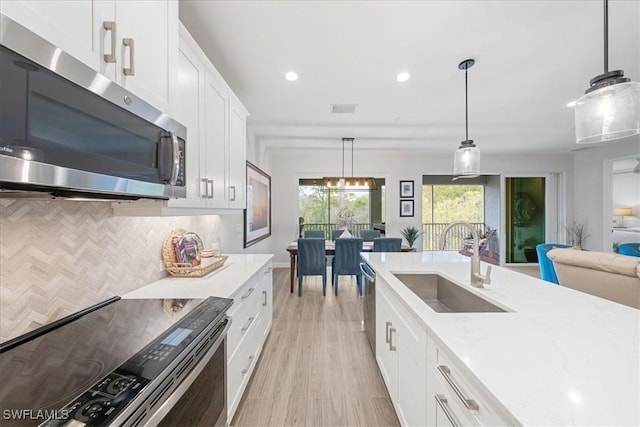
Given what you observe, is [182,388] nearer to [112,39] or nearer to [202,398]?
[202,398]

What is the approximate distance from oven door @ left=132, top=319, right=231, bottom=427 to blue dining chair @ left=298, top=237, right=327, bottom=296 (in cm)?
286

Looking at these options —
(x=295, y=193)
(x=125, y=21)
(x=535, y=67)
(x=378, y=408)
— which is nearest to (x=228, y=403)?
(x=378, y=408)

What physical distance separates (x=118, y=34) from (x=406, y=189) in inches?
244

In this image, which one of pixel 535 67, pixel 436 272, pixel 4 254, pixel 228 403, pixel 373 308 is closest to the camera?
pixel 4 254

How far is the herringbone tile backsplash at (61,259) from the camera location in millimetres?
1009

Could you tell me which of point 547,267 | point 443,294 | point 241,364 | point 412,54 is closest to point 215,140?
point 241,364

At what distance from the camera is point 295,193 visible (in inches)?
255

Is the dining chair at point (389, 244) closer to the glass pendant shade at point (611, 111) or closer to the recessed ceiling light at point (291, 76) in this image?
the recessed ceiling light at point (291, 76)

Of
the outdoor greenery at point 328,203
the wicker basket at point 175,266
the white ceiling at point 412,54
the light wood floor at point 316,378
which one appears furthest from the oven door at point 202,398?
the outdoor greenery at point 328,203

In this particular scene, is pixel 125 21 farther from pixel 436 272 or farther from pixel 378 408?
pixel 378 408

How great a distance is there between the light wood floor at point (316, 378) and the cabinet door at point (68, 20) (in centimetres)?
207

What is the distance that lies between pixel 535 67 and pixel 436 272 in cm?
231

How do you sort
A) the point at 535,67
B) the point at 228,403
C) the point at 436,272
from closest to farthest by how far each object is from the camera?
the point at 228,403
the point at 436,272
the point at 535,67

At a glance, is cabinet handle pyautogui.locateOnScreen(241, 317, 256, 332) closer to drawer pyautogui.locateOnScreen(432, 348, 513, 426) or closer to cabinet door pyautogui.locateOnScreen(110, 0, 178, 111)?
drawer pyautogui.locateOnScreen(432, 348, 513, 426)
